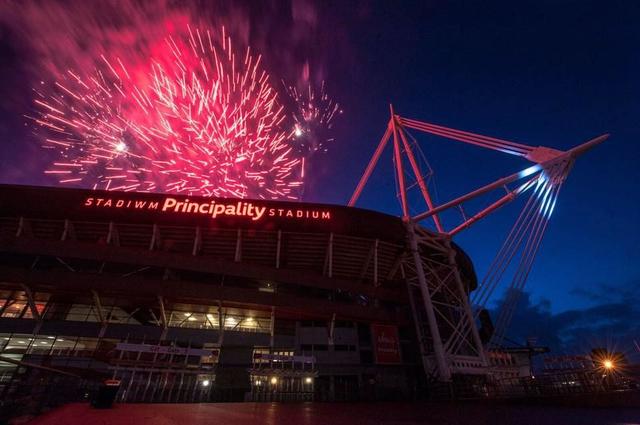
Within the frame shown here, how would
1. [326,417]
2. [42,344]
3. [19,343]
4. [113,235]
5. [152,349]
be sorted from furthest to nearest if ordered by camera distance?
[113,235], [42,344], [19,343], [152,349], [326,417]

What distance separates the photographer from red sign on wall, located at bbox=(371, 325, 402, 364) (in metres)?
26.1

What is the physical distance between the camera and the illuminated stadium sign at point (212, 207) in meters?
26.6

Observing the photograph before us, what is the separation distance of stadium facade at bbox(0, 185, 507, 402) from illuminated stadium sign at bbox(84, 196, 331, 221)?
0.11 meters

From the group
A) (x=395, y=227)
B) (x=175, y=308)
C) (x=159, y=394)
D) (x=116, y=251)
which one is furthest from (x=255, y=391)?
(x=395, y=227)

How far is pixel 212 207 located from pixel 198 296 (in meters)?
7.94

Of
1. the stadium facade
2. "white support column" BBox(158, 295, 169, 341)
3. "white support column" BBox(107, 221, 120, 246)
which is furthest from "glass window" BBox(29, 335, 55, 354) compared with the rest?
"white support column" BBox(158, 295, 169, 341)

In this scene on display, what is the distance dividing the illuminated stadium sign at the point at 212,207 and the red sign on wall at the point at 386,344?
1146cm

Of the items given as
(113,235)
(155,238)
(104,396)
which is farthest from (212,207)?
(104,396)

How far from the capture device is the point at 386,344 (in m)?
26.8

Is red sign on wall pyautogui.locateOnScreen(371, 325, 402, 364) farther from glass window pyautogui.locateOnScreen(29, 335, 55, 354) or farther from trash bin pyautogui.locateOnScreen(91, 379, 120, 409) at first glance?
glass window pyautogui.locateOnScreen(29, 335, 55, 354)

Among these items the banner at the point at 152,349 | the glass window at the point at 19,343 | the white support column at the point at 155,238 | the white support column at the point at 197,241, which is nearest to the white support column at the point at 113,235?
the white support column at the point at 155,238

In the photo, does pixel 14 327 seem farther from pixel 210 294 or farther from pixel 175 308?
pixel 210 294

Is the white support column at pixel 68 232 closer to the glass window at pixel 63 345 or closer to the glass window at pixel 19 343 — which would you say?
the glass window at pixel 19 343

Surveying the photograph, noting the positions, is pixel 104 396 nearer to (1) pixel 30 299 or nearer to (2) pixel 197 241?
(2) pixel 197 241
